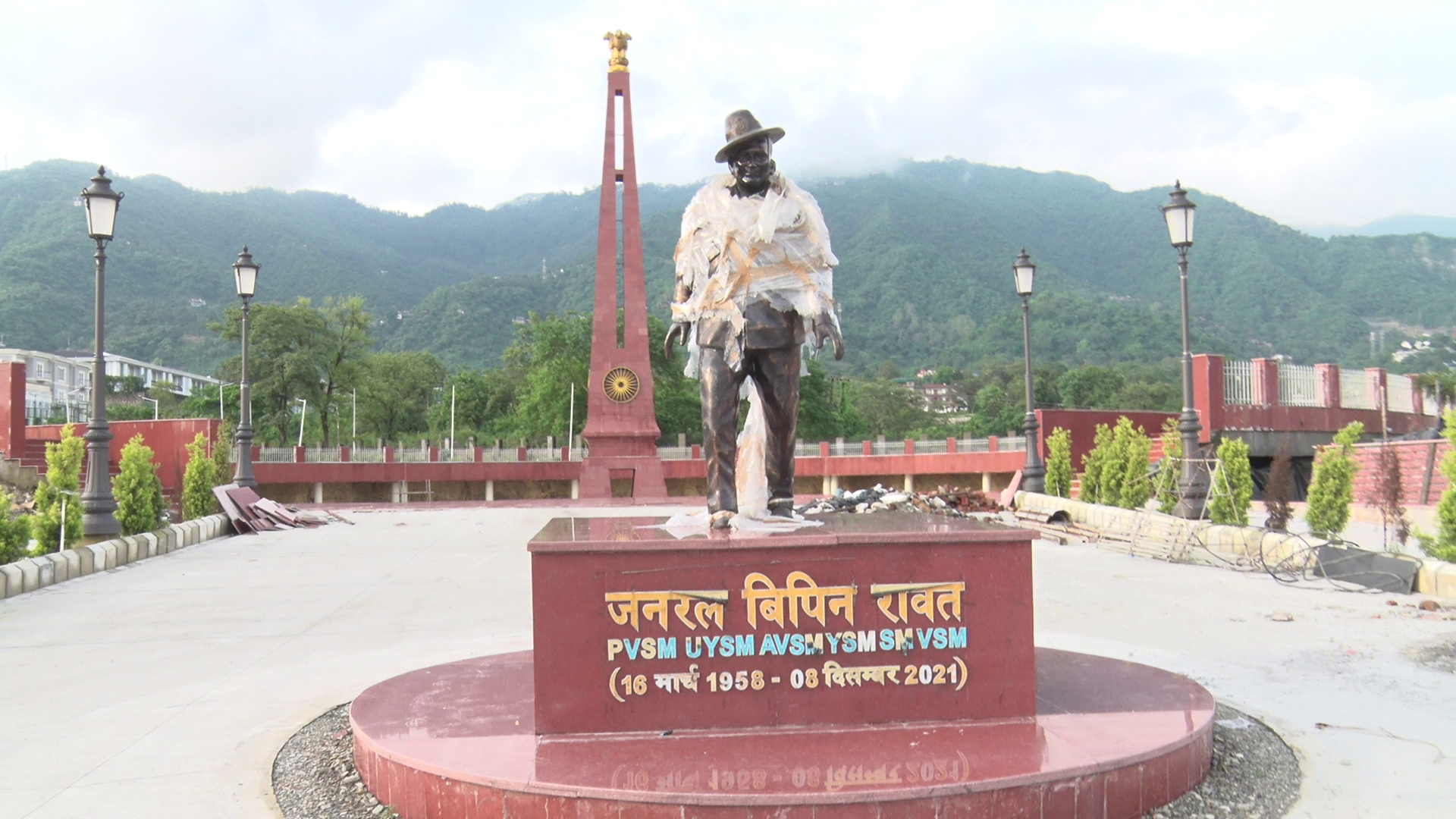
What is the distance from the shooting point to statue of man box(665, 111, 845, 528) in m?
4.73

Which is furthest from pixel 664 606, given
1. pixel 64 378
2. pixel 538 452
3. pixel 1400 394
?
pixel 64 378

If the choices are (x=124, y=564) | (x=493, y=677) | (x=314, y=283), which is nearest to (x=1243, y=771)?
(x=493, y=677)

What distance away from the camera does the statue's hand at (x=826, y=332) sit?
4.85 meters

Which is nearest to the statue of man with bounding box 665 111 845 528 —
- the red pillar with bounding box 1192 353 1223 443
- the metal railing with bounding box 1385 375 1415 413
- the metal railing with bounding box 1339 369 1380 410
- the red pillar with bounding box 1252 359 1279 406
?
the red pillar with bounding box 1192 353 1223 443

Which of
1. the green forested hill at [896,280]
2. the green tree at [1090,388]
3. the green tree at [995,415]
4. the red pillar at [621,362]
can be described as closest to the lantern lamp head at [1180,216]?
the red pillar at [621,362]

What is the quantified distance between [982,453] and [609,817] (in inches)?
1057

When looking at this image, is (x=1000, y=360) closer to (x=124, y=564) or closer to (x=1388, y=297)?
(x=1388, y=297)

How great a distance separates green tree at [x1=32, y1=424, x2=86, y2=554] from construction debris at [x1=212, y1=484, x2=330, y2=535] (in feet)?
11.4

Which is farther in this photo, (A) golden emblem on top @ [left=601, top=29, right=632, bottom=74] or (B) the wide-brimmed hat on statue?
(A) golden emblem on top @ [left=601, top=29, right=632, bottom=74]

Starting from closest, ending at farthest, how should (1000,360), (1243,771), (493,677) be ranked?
(1243,771) < (493,677) < (1000,360)

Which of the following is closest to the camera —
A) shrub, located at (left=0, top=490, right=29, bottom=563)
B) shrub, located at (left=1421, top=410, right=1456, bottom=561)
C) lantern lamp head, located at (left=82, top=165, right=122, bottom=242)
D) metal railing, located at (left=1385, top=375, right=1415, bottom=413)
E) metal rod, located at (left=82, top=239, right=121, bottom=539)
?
shrub, located at (left=1421, top=410, right=1456, bottom=561)

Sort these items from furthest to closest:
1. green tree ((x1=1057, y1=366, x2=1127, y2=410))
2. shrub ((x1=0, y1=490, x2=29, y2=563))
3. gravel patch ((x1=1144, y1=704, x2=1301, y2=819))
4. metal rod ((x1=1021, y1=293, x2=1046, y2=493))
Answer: green tree ((x1=1057, y1=366, x2=1127, y2=410)), metal rod ((x1=1021, y1=293, x2=1046, y2=493)), shrub ((x1=0, y1=490, x2=29, y2=563)), gravel patch ((x1=1144, y1=704, x2=1301, y2=819))

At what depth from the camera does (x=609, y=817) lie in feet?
10.4

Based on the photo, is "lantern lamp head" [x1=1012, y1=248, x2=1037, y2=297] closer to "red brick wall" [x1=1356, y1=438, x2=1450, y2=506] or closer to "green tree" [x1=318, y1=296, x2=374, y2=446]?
"red brick wall" [x1=1356, y1=438, x2=1450, y2=506]
